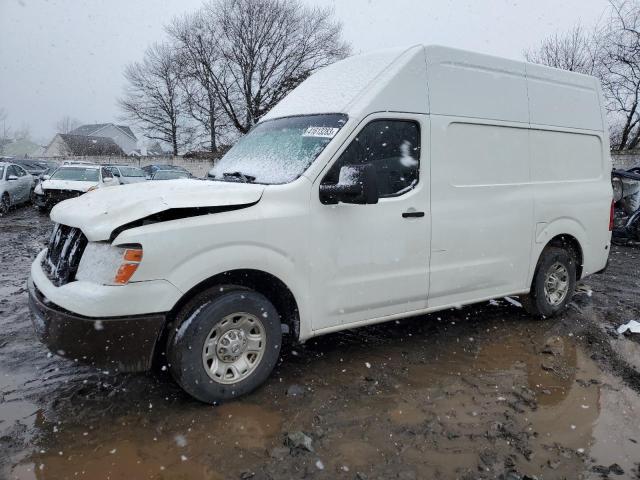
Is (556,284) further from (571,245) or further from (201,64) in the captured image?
(201,64)

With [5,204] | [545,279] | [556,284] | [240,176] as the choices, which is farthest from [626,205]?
[5,204]

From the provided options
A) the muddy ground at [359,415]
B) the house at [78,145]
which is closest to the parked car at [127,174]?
the muddy ground at [359,415]

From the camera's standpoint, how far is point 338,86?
413 centimetres

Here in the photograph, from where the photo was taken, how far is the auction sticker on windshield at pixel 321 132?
142 inches

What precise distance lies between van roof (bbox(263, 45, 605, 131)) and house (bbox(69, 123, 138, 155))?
241 ft

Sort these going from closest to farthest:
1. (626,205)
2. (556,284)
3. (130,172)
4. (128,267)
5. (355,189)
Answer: (128,267), (355,189), (556,284), (626,205), (130,172)

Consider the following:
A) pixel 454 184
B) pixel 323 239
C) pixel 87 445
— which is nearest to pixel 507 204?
pixel 454 184

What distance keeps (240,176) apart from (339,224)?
36.2 inches

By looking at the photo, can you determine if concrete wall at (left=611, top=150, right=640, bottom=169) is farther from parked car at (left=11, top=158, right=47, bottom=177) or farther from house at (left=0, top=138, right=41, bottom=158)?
house at (left=0, top=138, right=41, bottom=158)

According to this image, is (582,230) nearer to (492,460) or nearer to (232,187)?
(492,460)

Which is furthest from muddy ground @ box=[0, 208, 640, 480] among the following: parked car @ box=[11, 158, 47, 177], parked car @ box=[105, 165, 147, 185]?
parked car @ box=[11, 158, 47, 177]

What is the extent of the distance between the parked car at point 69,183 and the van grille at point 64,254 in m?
11.1

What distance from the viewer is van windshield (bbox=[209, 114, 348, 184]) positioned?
3602mm

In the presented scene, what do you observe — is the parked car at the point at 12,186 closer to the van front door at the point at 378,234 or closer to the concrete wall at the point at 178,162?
the concrete wall at the point at 178,162
